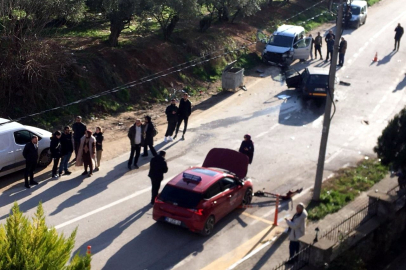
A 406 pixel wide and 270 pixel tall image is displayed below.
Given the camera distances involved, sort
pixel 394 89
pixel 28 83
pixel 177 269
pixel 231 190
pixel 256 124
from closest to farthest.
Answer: pixel 177 269 < pixel 231 190 < pixel 28 83 < pixel 256 124 < pixel 394 89

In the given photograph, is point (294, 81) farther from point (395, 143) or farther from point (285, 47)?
point (395, 143)

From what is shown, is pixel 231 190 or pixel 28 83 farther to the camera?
pixel 28 83

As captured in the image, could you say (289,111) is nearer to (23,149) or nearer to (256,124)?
(256,124)

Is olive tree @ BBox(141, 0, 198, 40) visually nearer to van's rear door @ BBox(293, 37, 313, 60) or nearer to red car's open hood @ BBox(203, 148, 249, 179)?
van's rear door @ BBox(293, 37, 313, 60)

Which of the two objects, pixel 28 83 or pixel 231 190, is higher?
pixel 28 83

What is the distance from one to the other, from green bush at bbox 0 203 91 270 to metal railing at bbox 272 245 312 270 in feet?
15.3

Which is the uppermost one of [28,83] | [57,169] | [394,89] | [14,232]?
[14,232]

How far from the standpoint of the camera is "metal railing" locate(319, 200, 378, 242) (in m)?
12.2

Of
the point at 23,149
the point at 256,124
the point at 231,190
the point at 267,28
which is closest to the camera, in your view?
the point at 231,190

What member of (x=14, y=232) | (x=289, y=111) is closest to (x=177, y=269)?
(x=14, y=232)

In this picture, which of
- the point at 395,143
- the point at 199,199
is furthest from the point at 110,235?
the point at 395,143

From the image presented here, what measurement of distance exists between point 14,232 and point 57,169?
9909mm

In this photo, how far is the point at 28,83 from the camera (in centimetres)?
2019

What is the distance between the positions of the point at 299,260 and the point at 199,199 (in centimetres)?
288
